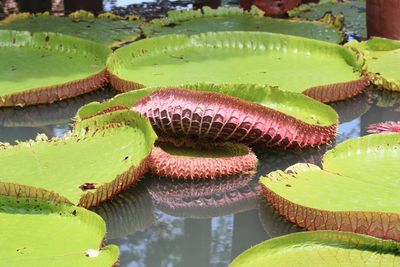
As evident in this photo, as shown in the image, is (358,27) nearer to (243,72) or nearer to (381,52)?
(381,52)

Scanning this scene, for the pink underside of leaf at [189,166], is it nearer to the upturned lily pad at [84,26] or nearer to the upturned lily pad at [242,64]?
the upturned lily pad at [242,64]

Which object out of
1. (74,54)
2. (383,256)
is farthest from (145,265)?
(74,54)

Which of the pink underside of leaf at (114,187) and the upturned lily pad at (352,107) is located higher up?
the pink underside of leaf at (114,187)

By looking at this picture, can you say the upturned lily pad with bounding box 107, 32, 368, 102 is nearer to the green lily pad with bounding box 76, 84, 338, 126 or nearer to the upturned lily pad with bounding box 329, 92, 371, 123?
the upturned lily pad with bounding box 329, 92, 371, 123

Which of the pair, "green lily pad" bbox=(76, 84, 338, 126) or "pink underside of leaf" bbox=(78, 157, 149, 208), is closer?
"pink underside of leaf" bbox=(78, 157, 149, 208)

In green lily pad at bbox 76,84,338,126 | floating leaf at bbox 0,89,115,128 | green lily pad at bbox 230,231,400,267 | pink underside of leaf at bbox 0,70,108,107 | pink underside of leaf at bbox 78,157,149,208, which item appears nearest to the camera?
green lily pad at bbox 230,231,400,267

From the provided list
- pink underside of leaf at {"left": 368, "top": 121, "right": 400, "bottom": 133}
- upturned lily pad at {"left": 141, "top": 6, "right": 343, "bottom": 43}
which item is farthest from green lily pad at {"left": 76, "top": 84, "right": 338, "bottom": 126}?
upturned lily pad at {"left": 141, "top": 6, "right": 343, "bottom": 43}

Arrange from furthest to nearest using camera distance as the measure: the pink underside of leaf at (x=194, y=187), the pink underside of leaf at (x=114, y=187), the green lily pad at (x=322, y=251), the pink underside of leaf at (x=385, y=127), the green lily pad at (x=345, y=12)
→ the green lily pad at (x=345, y=12), the pink underside of leaf at (x=385, y=127), the pink underside of leaf at (x=194, y=187), the pink underside of leaf at (x=114, y=187), the green lily pad at (x=322, y=251)

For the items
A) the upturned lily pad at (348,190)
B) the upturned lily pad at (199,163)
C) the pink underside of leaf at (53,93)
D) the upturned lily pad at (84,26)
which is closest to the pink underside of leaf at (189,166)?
the upturned lily pad at (199,163)
